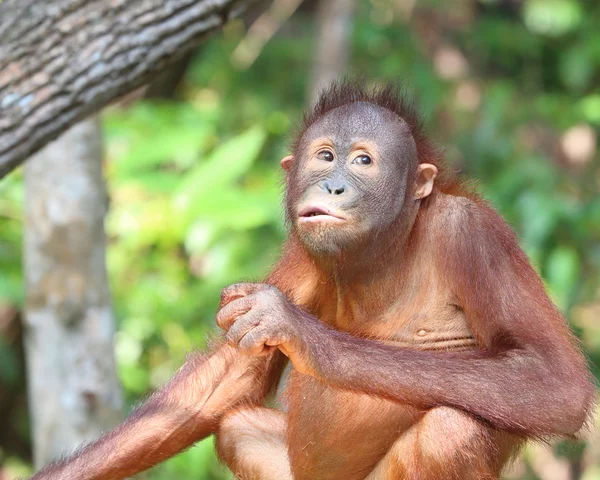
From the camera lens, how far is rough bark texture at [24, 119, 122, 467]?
4.92 m

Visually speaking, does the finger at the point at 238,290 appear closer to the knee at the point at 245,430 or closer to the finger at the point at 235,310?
the finger at the point at 235,310

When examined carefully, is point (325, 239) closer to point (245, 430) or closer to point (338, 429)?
point (338, 429)

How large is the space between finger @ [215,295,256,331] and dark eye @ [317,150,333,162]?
2.29ft

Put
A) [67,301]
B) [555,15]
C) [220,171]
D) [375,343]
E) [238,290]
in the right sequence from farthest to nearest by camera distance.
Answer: [555,15] < [220,171] < [67,301] < [375,343] < [238,290]

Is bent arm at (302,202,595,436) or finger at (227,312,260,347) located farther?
bent arm at (302,202,595,436)

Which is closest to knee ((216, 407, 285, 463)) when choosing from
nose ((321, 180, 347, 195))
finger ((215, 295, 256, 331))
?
finger ((215, 295, 256, 331))

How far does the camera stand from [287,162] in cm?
403

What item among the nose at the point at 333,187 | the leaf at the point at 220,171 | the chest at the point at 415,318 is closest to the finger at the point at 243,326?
the nose at the point at 333,187

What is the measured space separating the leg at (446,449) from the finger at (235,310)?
0.67 m

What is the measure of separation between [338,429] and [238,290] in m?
0.72

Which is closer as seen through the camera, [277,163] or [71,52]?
[71,52]

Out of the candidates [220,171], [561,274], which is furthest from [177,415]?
[561,274]

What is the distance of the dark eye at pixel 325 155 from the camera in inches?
148

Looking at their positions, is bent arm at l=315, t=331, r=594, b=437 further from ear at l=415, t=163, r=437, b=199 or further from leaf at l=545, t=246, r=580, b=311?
leaf at l=545, t=246, r=580, b=311
